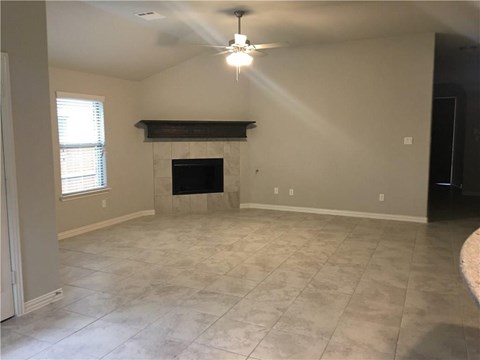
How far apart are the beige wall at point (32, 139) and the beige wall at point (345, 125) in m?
4.25

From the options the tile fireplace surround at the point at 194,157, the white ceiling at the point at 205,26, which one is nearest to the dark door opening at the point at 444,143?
the white ceiling at the point at 205,26

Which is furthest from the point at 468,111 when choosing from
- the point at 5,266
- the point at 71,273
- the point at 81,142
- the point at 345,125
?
the point at 5,266

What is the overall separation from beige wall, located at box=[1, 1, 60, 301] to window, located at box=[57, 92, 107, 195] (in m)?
2.11

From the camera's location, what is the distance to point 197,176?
672 centimetres

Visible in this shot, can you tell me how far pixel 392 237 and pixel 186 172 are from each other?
357cm

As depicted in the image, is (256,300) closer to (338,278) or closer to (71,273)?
(338,278)

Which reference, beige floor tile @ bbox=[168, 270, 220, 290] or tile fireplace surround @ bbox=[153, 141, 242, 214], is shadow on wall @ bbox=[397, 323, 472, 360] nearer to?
beige floor tile @ bbox=[168, 270, 220, 290]

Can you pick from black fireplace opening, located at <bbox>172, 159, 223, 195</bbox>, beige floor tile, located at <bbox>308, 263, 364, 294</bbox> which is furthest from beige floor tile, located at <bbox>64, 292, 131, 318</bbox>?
black fireplace opening, located at <bbox>172, 159, 223, 195</bbox>

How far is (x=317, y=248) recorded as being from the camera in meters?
4.46

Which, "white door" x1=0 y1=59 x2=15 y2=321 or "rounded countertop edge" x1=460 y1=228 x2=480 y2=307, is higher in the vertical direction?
"rounded countertop edge" x1=460 y1=228 x2=480 y2=307

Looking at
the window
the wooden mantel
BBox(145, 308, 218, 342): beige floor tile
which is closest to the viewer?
BBox(145, 308, 218, 342): beige floor tile

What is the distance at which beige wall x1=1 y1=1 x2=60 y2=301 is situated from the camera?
8.92 ft

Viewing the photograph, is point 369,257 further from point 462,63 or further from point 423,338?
point 462,63

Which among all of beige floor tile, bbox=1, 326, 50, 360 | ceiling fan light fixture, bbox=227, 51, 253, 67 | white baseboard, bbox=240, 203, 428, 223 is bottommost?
beige floor tile, bbox=1, 326, 50, 360
